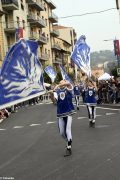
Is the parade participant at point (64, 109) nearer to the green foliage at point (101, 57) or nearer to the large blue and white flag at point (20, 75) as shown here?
the large blue and white flag at point (20, 75)

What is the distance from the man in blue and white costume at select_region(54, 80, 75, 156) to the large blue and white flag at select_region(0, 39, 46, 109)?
124 inches

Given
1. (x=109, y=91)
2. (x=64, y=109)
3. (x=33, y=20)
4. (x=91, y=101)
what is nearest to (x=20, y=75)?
(x=64, y=109)

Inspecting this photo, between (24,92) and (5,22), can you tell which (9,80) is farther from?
(5,22)

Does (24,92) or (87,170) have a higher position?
(24,92)

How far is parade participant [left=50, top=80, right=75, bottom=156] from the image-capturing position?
1111 cm

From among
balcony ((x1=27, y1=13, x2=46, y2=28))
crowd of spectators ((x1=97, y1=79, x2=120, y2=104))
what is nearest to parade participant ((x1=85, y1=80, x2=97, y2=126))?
crowd of spectators ((x1=97, y1=79, x2=120, y2=104))

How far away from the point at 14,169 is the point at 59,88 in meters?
2.54

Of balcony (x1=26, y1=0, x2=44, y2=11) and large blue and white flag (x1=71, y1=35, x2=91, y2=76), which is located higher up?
balcony (x1=26, y1=0, x2=44, y2=11)

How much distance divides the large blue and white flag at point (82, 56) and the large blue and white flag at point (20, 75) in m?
9.99

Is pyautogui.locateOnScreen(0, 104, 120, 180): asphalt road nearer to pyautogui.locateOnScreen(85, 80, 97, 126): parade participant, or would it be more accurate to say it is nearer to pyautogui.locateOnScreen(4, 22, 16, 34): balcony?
pyautogui.locateOnScreen(85, 80, 97, 126): parade participant

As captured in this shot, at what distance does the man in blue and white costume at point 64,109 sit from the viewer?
36.4ft

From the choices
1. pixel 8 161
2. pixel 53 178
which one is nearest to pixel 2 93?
pixel 53 178

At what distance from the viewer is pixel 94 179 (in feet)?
26.5

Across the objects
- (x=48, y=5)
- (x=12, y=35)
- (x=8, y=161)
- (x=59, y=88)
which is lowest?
(x=8, y=161)
